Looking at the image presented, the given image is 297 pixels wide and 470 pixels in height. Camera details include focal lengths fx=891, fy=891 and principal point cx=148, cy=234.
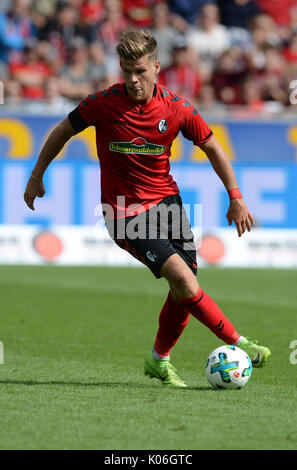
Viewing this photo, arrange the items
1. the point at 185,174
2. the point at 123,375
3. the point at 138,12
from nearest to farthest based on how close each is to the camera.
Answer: the point at 123,375
the point at 185,174
the point at 138,12

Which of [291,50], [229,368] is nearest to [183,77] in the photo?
[291,50]

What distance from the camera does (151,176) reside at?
6152mm

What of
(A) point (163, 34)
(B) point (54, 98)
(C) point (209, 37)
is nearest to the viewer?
(B) point (54, 98)

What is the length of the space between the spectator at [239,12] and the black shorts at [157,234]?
1216 centimetres

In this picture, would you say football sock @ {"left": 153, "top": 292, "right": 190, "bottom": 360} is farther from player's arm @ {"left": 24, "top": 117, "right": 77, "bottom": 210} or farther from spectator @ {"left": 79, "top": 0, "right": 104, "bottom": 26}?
spectator @ {"left": 79, "top": 0, "right": 104, "bottom": 26}

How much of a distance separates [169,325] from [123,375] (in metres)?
0.57

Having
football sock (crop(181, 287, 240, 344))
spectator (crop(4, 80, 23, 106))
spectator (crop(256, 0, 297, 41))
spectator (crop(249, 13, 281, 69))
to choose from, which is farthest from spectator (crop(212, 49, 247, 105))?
football sock (crop(181, 287, 240, 344))

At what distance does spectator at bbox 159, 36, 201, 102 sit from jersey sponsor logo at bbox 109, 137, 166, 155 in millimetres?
9827

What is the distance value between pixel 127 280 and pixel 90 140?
3.15 meters

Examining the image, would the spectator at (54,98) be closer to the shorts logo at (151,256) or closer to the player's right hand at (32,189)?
the player's right hand at (32,189)

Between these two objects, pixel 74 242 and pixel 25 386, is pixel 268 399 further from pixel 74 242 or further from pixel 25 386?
pixel 74 242

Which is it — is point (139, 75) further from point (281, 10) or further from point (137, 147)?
point (281, 10)

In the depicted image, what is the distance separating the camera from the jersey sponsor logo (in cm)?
602

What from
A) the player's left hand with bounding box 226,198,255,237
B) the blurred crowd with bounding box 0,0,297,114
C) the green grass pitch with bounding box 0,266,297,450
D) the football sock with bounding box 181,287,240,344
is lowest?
the green grass pitch with bounding box 0,266,297,450
